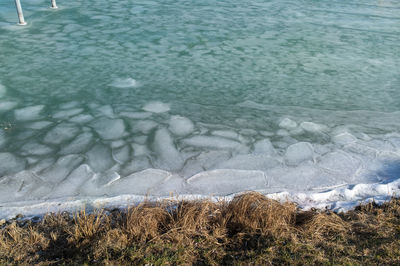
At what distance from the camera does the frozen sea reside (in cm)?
287

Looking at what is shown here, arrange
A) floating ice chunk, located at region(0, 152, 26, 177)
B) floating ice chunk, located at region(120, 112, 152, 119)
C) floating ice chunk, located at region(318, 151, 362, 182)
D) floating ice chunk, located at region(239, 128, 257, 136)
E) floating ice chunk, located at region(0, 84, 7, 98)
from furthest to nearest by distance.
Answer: floating ice chunk, located at region(0, 84, 7, 98) < floating ice chunk, located at region(120, 112, 152, 119) < floating ice chunk, located at region(239, 128, 257, 136) < floating ice chunk, located at region(318, 151, 362, 182) < floating ice chunk, located at region(0, 152, 26, 177)

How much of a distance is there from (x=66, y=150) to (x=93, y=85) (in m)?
1.35

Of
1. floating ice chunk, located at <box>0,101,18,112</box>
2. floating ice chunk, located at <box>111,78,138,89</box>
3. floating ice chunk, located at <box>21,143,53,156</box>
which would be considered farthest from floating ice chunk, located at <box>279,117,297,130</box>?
floating ice chunk, located at <box>0,101,18,112</box>

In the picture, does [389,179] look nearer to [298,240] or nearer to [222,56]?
[298,240]

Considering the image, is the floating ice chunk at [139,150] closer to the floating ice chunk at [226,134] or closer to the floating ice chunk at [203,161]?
the floating ice chunk at [203,161]

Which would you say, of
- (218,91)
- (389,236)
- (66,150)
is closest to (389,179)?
(389,236)

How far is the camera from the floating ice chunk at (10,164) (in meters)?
2.95

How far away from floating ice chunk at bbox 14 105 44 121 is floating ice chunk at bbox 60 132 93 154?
60 cm

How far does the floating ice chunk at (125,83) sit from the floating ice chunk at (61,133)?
39.0 inches

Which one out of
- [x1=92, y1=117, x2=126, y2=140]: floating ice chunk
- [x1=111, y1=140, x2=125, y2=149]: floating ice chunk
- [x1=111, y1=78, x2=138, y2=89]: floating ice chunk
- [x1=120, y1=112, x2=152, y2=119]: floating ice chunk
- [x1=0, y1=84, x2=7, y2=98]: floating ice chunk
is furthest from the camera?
[x1=111, y1=78, x2=138, y2=89]: floating ice chunk

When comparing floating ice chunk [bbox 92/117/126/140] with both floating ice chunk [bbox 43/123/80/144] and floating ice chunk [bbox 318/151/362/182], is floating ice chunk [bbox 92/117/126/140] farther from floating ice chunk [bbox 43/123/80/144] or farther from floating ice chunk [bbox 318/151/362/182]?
floating ice chunk [bbox 318/151/362/182]

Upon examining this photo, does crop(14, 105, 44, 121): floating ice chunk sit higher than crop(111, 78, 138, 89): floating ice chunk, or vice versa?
crop(14, 105, 44, 121): floating ice chunk

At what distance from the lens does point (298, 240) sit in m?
2.15

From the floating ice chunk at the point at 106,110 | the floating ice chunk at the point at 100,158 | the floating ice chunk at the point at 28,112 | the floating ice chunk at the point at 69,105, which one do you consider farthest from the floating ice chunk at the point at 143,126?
the floating ice chunk at the point at 28,112
